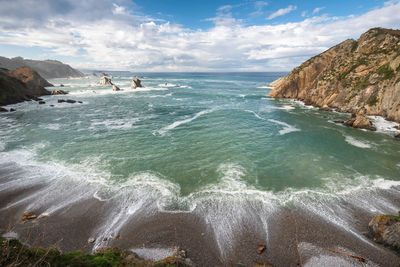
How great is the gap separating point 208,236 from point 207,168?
967 cm

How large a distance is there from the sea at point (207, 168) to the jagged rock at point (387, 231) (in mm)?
1152

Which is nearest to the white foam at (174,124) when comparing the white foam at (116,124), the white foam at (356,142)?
the white foam at (116,124)

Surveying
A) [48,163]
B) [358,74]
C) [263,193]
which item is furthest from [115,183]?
[358,74]

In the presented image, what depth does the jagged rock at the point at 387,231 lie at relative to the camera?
11.6 metres

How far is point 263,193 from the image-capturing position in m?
17.6

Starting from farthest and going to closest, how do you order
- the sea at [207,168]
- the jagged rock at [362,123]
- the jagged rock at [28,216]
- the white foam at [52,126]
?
the jagged rock at [362,123], the white foam at [52,126], the sea at [207,168], the jagged rock at [28,216]

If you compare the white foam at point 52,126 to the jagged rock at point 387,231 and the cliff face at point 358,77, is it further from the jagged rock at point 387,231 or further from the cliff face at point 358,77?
the cliff face at point 358,77

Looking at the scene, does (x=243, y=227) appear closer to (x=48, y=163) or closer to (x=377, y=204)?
(x=377, y=204)

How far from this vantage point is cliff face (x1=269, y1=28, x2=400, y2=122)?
42.9 metres

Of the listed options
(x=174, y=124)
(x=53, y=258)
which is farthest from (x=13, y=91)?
(x=53, y=258)

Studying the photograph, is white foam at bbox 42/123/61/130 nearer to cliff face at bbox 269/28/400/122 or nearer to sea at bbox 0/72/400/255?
sea at bbox 0/72/400/255

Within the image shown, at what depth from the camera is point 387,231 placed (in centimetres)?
1191

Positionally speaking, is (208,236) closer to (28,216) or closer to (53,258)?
(53,258)

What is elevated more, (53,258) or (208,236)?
(53,258)
